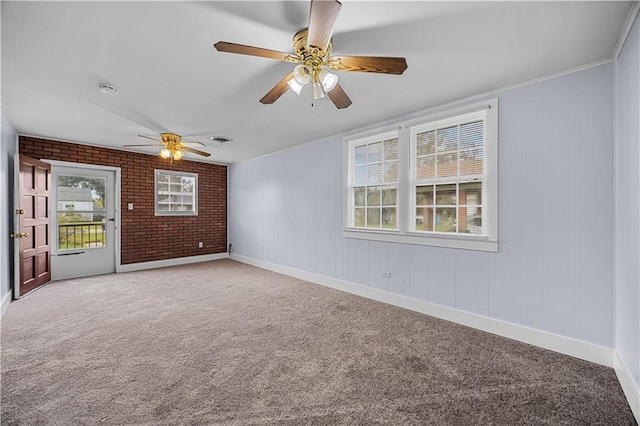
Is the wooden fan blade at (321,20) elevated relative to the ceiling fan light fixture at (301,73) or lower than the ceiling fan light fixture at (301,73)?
elevated

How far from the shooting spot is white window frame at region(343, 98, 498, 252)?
2.84 metres

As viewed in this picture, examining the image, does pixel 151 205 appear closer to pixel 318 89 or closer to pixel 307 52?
pixel 318 89

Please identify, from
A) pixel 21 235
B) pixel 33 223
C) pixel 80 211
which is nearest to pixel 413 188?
pixel 21 235

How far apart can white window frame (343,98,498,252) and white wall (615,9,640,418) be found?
86 cm

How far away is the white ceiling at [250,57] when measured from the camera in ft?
5.59

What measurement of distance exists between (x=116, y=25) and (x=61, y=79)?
129cm

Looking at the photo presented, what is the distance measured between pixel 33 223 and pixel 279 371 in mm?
4486

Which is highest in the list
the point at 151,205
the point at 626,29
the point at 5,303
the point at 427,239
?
the point at 626,29

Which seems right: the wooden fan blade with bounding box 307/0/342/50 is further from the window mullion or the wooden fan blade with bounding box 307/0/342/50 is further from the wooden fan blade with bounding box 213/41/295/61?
the window mullion

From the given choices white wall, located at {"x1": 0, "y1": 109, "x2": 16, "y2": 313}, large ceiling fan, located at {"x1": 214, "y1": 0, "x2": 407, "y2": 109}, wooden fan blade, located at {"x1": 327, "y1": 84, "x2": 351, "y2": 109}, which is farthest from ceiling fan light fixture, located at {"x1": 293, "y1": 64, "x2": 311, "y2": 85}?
white wall, located at {"x1": 0, "y1": 109, "x2": 16, "y2": 313}

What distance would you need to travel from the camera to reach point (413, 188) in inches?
139

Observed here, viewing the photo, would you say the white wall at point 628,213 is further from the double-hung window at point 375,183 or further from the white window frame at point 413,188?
the double-hung window at point 375,183

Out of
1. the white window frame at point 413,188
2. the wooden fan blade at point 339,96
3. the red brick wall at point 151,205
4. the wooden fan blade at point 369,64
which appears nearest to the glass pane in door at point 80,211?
the red brick wall at point 151,205

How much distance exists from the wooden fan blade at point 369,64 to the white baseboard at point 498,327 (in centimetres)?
258
